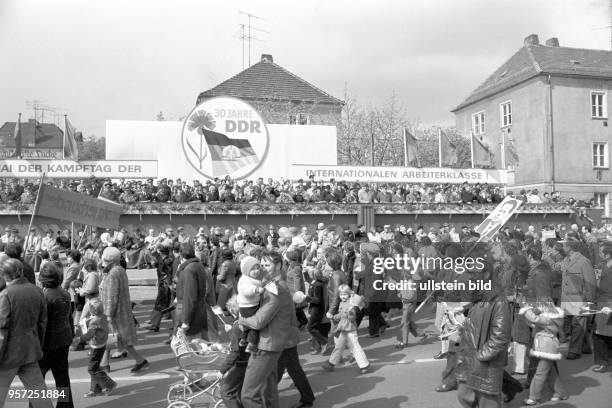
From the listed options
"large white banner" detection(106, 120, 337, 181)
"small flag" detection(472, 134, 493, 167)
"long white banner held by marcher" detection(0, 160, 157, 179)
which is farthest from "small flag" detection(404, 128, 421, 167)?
"long white banner held by marcher" detection(0, 160, 157, 179)

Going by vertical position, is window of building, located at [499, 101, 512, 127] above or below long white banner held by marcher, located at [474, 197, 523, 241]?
above

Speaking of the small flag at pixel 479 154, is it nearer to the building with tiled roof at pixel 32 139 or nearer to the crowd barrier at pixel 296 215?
the crowd barrier at pixel 296 215

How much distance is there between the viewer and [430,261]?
9.74 meters

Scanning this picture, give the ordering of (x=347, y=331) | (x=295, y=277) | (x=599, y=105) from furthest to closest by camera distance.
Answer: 1. (x=599, y=105)
2. (x=295, y=277)
3. (x=347, y=331)

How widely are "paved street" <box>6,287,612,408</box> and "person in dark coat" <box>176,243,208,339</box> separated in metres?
0.82

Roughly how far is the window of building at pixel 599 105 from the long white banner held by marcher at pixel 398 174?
16.9m

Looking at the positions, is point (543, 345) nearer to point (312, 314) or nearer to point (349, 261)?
point (312, 314)

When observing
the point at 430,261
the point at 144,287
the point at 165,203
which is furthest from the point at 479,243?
the point at 165,203

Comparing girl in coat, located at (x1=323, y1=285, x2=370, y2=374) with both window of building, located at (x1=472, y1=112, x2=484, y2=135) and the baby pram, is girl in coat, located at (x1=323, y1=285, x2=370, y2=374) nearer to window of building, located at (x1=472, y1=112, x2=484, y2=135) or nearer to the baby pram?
the baby pram

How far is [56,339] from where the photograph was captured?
555 cm

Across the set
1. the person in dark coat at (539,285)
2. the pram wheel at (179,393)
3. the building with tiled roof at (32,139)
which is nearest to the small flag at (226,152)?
the person in dark coat at (539,285)

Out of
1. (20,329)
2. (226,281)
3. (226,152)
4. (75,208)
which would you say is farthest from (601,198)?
(20,329)

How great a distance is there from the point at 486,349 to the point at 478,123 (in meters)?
44.2

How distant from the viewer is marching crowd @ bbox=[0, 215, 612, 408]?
4.96m
